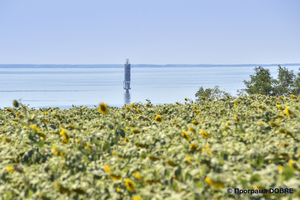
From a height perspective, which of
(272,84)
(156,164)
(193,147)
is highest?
(193,147)

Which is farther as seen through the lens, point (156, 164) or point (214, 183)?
point (156, 164)

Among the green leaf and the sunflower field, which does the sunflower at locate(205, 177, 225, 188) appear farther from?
the green leaf

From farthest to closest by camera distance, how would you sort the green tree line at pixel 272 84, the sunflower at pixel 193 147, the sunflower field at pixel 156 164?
the green tree line at pixel 272 84
the sunflower at pixel 193 147
the sunflower field at pixel 156 164

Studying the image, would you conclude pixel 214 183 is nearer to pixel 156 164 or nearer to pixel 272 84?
pixel 156 164

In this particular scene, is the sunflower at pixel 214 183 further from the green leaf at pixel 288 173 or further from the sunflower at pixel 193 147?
the sunflower at pixel 193 147

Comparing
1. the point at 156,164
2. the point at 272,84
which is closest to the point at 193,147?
the point at 156,164

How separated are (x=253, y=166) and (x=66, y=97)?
135751 millimetres

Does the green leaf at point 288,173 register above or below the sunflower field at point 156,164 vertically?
above

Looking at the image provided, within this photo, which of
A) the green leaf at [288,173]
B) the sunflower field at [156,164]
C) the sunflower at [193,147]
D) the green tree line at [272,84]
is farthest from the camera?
the green tree line at [272,84]

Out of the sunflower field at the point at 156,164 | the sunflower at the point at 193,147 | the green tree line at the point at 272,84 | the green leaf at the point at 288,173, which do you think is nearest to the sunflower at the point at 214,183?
the sunflower field at the point at 156,164

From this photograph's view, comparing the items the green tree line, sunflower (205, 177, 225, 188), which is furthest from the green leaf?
the green tree line

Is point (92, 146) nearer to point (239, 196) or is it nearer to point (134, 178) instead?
point (134, 178)

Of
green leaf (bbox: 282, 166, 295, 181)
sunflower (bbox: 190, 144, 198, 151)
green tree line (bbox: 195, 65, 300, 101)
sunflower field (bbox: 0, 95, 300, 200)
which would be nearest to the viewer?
green leaf (bbox: 282, 166, 295, 181)

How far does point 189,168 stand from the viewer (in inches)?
133
